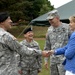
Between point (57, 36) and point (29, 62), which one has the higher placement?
point (57, 36)

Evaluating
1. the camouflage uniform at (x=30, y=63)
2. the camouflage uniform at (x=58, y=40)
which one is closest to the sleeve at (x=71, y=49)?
the camouflage uniform at (x=58, y=40)

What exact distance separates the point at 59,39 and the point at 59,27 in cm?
24

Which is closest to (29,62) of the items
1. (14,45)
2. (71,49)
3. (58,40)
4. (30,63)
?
(30,63)

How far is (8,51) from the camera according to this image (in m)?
5.16

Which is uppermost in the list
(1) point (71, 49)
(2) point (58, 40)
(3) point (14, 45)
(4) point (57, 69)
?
(3) point (14, 45)

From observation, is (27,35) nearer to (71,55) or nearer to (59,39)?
(59,39)

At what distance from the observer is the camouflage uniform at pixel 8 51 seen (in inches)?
200

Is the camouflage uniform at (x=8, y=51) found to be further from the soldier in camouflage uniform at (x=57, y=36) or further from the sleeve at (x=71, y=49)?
the soldier in camouflage uniform at (x=57, y=36)

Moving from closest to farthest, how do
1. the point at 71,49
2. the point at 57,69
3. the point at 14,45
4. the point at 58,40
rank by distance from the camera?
the point at 14,45 < the point at 71,49 < the point at 58,40 < the point at 57,69

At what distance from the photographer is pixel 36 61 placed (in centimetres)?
738

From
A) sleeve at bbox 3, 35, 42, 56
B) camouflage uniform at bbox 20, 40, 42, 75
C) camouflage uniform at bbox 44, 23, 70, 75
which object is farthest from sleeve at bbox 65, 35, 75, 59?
camouflage uniform at bbox 20, 40, 42, 75

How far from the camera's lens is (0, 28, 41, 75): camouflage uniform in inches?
200

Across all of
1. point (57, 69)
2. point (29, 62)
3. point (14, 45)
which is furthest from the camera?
point (29, 62)

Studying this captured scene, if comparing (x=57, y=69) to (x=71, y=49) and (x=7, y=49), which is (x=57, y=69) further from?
(x=7, y=49)
